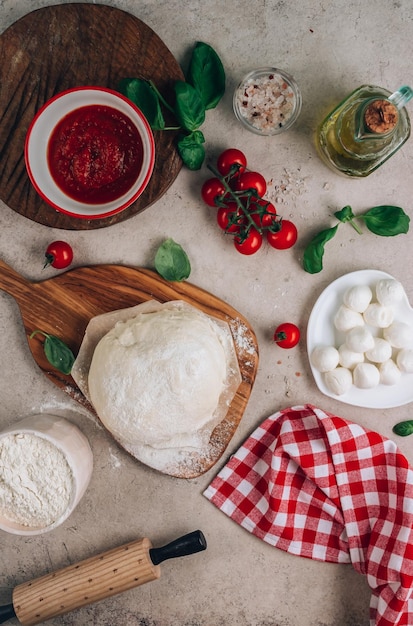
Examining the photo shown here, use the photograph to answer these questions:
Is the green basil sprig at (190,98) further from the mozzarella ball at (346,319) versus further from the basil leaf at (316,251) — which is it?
the mozzarella ball at (346,319)

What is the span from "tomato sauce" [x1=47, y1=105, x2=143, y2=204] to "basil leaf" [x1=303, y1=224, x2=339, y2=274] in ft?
1.97

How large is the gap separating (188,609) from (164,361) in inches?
37.8

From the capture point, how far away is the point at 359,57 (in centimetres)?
182

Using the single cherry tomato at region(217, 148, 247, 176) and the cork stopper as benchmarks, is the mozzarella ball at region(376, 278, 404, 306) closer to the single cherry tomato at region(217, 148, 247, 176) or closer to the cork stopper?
the cork stopper

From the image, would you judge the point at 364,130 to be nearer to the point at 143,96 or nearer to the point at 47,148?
the point at 143,96

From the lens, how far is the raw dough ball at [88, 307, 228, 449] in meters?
1.60

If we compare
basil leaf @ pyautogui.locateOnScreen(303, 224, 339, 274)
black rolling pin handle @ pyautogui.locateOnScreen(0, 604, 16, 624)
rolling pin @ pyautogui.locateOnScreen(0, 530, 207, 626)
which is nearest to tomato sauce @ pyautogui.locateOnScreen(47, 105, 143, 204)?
basil leaf @ pyautogui.locateOnScreen(303, 224, 339, 274)

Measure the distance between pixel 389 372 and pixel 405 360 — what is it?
0.06 metres

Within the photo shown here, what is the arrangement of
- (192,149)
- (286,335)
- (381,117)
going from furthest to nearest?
(286,335)
(192,149)
(381,117)

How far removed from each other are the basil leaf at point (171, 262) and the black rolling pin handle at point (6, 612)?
1179 mm

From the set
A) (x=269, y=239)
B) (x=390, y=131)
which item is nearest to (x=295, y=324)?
(x=269, y=239)

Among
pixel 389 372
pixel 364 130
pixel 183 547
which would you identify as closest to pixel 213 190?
pixel 364 130

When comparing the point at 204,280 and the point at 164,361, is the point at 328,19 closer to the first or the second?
the point at 204,280

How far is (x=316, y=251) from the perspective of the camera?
1.77 meters
